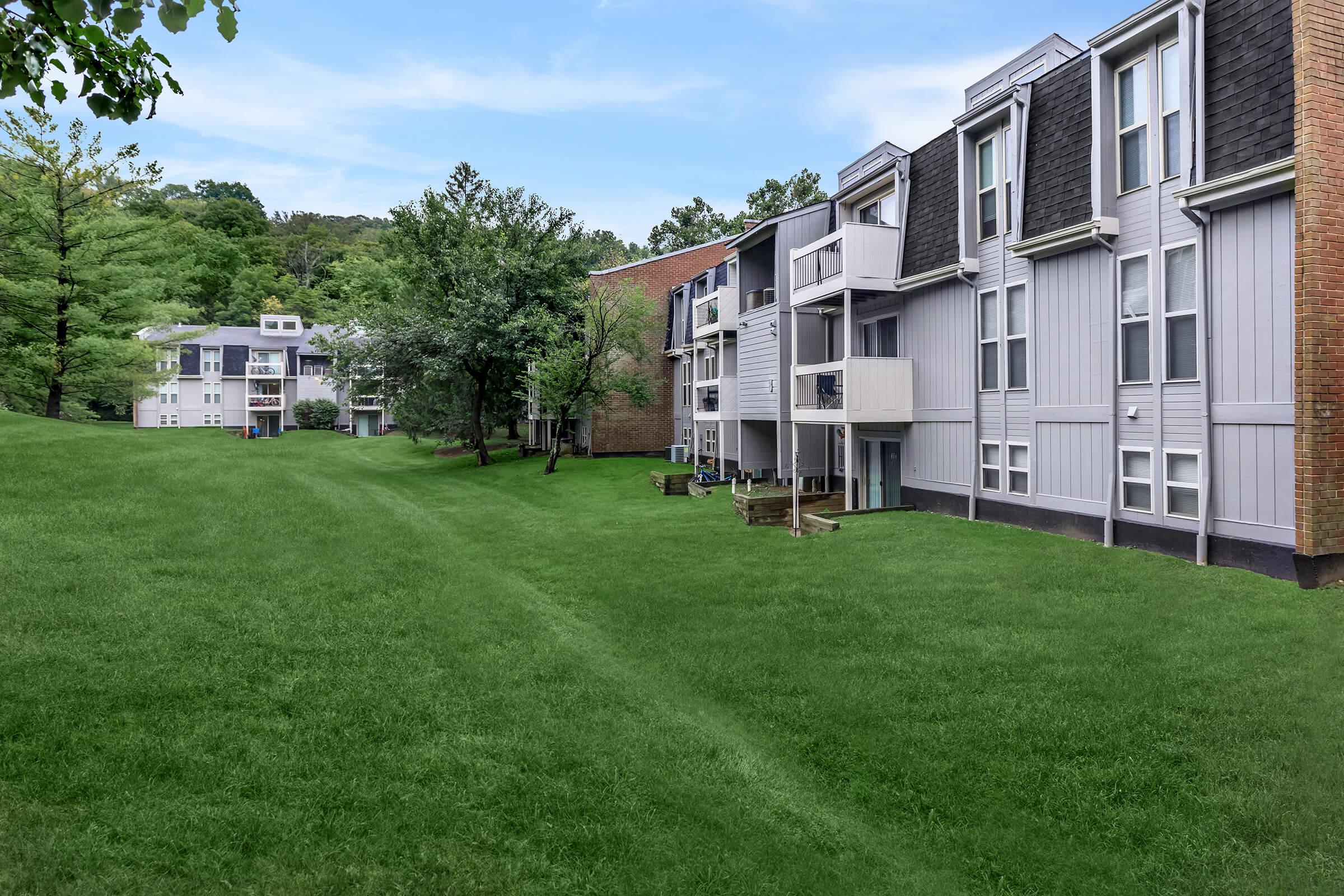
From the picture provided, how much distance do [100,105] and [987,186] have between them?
1397 cm

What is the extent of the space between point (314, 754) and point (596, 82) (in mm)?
23275

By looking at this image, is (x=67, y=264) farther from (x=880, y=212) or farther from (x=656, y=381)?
(x=880, y=212)

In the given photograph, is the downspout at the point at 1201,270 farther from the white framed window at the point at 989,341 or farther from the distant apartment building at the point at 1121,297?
the white framed window at the point at 989,341

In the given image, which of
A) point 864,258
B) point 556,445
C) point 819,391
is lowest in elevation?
point 556,445

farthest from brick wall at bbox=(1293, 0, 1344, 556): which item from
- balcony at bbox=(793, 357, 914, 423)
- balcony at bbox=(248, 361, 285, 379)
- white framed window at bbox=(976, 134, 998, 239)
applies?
balcony at bbox=(248, 361, 285, 379)

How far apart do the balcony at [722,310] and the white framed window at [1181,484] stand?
1449 cm

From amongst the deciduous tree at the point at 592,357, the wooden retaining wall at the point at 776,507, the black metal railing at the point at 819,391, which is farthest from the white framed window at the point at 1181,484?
the deciduous tree at the point at 592,357

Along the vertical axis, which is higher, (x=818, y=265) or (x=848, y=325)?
(x=818, y=265)

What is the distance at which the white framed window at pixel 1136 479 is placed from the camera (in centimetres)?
1093

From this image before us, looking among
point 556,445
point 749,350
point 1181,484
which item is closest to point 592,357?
point 556,445

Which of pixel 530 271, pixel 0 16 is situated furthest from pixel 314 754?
pixel 530 271

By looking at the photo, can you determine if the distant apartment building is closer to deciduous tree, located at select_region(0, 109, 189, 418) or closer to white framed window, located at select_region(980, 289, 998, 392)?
white framed window, located at select_region(980, 289, 998, 392)

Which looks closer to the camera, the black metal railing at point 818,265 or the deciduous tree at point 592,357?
the black metal railing at point 818,265

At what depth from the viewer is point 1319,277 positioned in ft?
28.4
